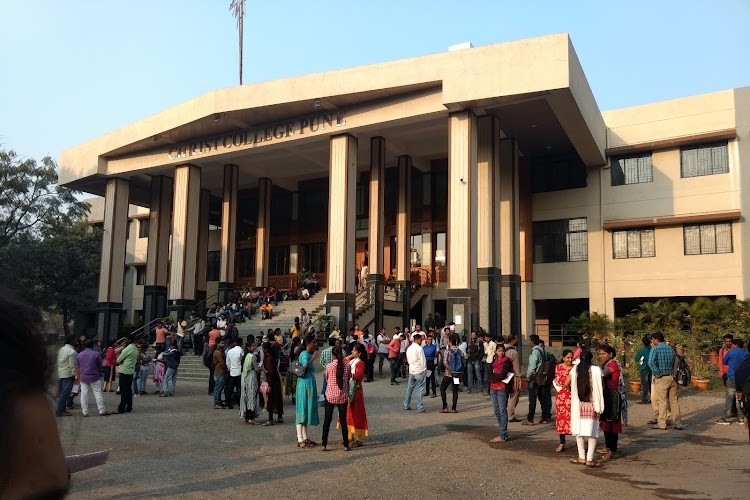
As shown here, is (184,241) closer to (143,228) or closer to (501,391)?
(143,228)

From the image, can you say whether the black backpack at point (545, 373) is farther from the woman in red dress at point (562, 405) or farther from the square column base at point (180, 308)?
the square column base at point (180, 308)

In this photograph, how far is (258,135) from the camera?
28.0m

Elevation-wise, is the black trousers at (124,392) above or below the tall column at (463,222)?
below

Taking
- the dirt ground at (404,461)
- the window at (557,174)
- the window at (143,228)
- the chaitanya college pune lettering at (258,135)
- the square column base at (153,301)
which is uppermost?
the chaitanya college pune lettering at (258,135)

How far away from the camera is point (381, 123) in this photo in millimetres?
24984

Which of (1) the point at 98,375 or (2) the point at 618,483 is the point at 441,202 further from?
(2) the point at 618,483

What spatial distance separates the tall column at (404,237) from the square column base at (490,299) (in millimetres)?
5557

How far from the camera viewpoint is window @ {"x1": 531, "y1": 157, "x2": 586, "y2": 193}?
2912 cm

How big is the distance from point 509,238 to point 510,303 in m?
2.77

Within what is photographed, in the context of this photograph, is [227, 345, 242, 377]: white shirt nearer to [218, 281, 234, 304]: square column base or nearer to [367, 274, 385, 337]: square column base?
[367, 274, 385, 337]: square column base

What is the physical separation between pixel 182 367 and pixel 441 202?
15280mm

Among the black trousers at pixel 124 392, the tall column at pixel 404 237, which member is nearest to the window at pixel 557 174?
the tall column at pixel 404 237

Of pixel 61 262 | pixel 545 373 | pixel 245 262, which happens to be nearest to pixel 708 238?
pixel 545 373

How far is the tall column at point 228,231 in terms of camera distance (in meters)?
32.7
